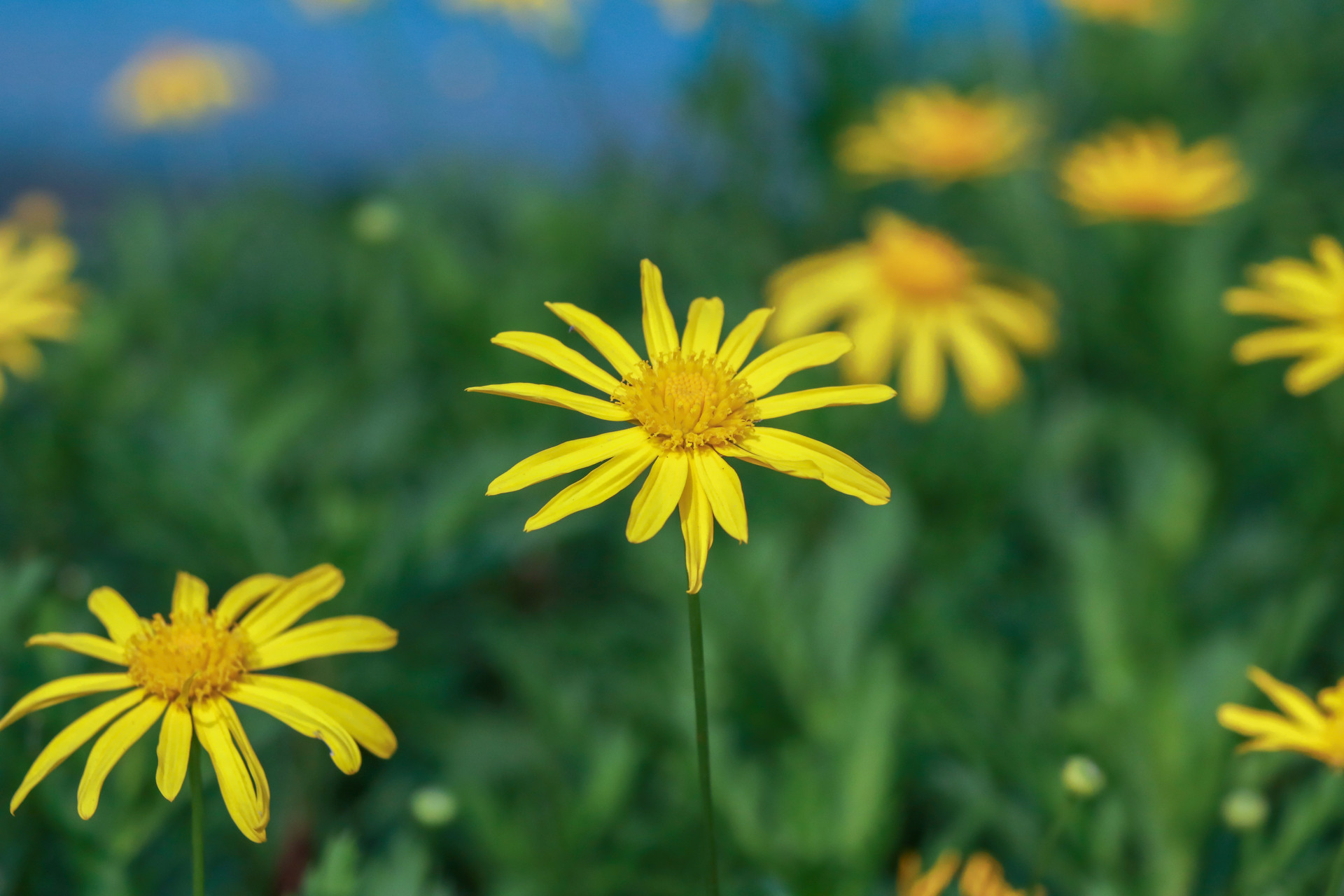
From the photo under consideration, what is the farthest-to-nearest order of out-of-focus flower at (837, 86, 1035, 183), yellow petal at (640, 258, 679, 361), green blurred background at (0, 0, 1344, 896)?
out-of-focus flower at (837, 86, 1035, 183) → green blurred background at (0, 0, 1344, 896) → yellow petal at (640, 258, 679, 361)

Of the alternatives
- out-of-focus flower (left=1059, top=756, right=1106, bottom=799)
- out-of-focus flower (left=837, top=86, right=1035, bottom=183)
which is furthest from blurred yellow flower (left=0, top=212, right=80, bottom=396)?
out-of-focus flower (left=837, top=86, right=1035, bottom=183)

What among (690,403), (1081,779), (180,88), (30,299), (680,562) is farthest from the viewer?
(180,88)

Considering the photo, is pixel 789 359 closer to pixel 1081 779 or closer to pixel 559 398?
pixel 559 398

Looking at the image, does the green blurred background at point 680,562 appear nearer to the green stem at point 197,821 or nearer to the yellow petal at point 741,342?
the green stem at point 197,821

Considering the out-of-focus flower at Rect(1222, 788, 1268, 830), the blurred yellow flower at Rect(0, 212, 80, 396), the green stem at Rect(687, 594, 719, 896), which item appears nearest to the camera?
the green stem at Rect(687, 594, 719, 896)

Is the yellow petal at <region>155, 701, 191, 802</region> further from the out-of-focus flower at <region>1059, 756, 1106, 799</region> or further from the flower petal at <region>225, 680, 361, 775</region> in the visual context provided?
the out-of-focus flower at <region>1059, 756, 1106, 799</region>

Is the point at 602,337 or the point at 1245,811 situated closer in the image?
the point at 602,337

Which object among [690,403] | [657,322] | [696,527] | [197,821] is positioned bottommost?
[197,821]

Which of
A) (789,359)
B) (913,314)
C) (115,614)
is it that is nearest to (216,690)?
(115,614)
